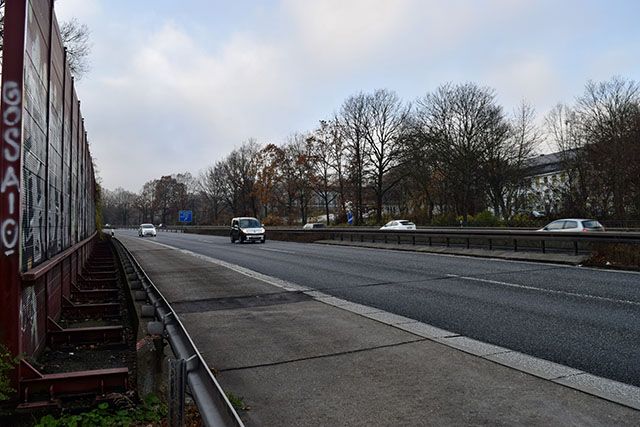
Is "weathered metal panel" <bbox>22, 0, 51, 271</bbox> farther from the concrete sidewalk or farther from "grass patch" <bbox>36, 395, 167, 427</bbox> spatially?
the concrete sidewalk

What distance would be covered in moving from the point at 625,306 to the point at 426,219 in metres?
42.9

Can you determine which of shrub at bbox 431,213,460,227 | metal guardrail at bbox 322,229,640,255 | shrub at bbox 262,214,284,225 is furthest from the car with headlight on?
shrub at bbox 262,214,284,225

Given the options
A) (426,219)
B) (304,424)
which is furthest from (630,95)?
(304,424)

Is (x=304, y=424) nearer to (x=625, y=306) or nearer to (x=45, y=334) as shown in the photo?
(x=45, y=334)

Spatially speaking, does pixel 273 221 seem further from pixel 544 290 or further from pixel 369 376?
pixel 369 376

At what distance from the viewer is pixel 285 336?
6.45 metres

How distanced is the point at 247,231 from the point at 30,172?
3015 cm

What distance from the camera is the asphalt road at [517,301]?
5.70 meters

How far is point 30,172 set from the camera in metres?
5.02

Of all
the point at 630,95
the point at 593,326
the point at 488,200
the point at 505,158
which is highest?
the point at 630,95

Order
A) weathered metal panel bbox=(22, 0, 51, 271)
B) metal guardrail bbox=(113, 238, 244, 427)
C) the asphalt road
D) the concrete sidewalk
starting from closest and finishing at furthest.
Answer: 1. metal guardrail bbox=(113, 238, 244, 427)
2. the concrete sidewalk
3. weathered metal panel bbox=(22, 0, 51, 271)
4. the asphalt road

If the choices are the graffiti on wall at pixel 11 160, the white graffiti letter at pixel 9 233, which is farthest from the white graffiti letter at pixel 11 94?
the white graffiti letter at pixel 9 233

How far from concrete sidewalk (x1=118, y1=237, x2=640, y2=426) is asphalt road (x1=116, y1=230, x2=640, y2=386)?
664mm

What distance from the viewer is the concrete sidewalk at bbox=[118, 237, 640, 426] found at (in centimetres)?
375
